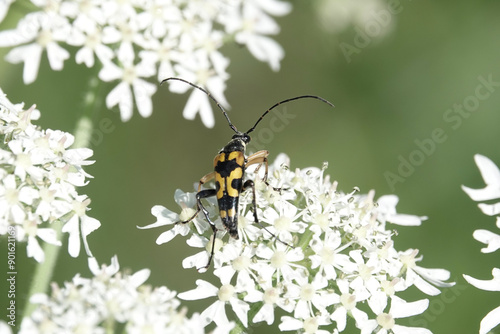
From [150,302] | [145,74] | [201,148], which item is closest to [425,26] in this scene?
[201,148]

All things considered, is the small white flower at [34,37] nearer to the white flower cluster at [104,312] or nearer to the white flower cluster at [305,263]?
the white flower cluster at [305,263]

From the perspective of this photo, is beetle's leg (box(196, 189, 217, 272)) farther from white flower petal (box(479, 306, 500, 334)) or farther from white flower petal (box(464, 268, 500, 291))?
white flower petal (box(479, 306, 500, 334))

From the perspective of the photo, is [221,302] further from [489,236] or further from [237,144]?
[489,236]

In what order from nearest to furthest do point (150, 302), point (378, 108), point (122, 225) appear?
point (150, 302), point (122, 225), point (378, 108)

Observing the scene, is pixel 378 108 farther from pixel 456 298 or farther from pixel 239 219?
pixel 239 219

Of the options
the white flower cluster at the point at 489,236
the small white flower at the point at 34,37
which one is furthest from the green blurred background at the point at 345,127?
the white flower cluster at the point at 489,236
